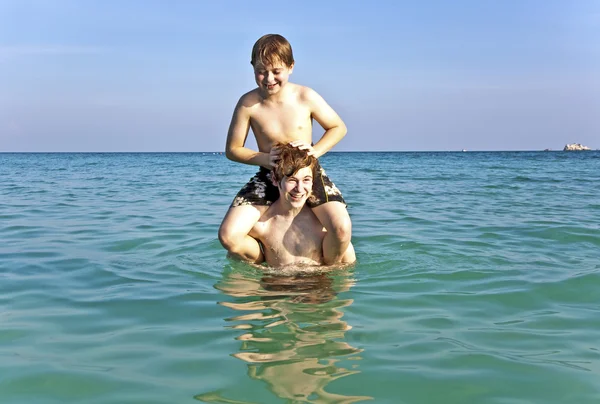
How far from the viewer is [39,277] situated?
517 cm

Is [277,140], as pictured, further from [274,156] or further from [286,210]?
[286,210]

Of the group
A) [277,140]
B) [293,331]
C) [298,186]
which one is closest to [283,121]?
[277,140]

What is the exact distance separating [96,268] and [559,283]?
12.9ft

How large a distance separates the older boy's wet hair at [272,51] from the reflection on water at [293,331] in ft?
5.85

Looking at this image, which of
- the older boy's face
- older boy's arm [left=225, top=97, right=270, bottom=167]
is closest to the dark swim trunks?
the older boy's face

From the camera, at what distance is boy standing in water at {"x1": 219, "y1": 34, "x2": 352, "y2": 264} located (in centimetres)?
518

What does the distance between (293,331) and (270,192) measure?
220cm

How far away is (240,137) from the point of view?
5.42 meters

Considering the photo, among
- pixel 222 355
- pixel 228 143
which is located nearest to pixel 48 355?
pixel 222 355

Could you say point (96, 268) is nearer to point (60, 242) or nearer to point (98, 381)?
point (60, 242)

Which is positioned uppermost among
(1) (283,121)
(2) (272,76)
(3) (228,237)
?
(2) (272,76)

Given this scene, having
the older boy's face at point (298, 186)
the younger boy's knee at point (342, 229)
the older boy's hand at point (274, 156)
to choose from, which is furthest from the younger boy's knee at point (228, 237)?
the younger boy's knee at point (342, 229)

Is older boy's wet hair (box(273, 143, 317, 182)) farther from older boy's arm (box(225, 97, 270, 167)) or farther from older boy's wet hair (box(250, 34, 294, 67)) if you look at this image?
older boy's wet hair (box(250, 34, 294, 67))

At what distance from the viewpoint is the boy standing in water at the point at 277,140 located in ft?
17.0
